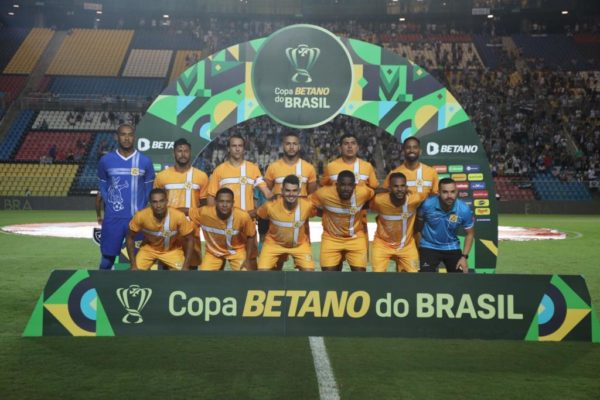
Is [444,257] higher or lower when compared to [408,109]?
lower

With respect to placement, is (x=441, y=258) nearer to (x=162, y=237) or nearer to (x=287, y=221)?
(x=287, y=221)

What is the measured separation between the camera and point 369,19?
163 feet

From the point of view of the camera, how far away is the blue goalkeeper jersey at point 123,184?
9078mm

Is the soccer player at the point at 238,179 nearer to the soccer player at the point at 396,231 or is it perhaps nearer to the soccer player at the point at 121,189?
the soccer player at the point at 121,189

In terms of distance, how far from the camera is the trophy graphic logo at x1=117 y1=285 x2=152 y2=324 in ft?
21.5

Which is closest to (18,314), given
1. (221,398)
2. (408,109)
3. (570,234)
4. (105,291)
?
(105,291)

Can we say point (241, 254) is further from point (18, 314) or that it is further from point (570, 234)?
point (570, 234)

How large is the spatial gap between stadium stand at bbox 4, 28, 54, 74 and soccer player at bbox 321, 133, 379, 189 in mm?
40121

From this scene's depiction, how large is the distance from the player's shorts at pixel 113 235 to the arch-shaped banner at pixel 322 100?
1.70 metres

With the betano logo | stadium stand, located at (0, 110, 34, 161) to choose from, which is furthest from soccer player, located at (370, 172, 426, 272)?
stadium stand, located at (0, 110, 34, 161)

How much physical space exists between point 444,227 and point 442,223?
51mm

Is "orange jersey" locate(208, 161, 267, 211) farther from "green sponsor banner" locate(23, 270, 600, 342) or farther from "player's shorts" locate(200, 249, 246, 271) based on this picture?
"green sponsor banner" locate(23, 270, 600, 342)

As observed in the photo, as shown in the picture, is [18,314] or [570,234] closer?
[18,314]

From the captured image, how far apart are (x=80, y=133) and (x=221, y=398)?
3662 cm
